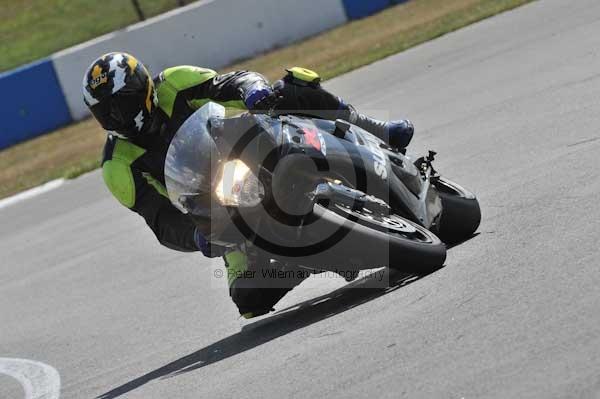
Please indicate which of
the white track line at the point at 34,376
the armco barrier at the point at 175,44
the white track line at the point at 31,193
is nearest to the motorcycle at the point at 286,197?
the white track line at the point at 34,376

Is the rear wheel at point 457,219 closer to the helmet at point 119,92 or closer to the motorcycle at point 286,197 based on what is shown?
the motorcycle at point 286,197

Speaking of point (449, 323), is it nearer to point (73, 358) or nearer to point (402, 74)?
point (73, 358)

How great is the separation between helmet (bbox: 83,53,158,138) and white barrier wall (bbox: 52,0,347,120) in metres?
14.4

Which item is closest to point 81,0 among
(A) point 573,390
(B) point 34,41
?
(B) point 34,41

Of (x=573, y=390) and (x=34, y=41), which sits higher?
(x=573, y=390)

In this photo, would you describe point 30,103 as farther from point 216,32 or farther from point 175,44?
point 216,32

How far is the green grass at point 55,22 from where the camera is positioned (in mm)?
24203

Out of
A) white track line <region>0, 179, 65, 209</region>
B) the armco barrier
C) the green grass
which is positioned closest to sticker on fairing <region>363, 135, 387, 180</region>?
white track line <region>0, 179, 65, 209</region>

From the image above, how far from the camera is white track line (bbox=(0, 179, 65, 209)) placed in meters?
15.1

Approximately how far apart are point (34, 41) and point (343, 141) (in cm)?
2103

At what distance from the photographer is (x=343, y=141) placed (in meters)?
6.17

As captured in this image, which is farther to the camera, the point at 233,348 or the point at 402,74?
the point at 402,74

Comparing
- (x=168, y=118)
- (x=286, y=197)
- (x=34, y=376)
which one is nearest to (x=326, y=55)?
(x=168, y=118)

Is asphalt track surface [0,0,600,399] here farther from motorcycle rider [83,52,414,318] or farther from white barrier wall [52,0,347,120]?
white barrier wall [52,0,347,120]
